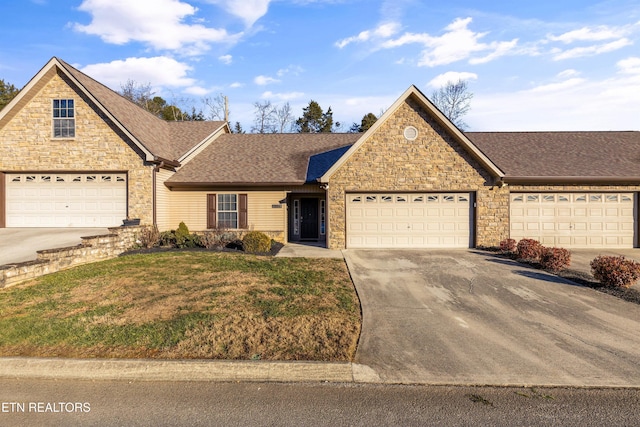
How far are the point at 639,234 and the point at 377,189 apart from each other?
11.4 meters

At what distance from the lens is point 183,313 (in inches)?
247

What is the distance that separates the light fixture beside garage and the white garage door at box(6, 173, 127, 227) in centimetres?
1225

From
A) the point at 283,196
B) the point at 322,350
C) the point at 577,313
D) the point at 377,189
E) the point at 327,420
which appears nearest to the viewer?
the point at 327,420

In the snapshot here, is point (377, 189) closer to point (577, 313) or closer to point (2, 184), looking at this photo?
point (577, 313)

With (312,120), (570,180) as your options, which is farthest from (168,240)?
(312,120)

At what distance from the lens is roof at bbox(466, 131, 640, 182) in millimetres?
14375

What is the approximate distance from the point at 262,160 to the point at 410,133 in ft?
A: 24.9

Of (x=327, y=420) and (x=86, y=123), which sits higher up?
(x=86, y=123)

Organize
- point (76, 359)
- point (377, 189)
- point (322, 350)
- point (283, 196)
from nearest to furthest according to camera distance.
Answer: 1. point (76, 359)
2. point (322, 350)
3. point (377, 189)
4. point (283, 196)

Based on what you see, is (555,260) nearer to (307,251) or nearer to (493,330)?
(493,330)

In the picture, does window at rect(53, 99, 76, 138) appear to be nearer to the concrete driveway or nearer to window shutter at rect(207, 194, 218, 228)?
window shutter at rect(207, 194, 218, 228)

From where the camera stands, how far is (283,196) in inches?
630

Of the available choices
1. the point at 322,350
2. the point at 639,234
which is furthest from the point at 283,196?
the point at 639,234

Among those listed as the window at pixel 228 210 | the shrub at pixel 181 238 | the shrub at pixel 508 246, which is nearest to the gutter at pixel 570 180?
the shrub at pixel 508 246
